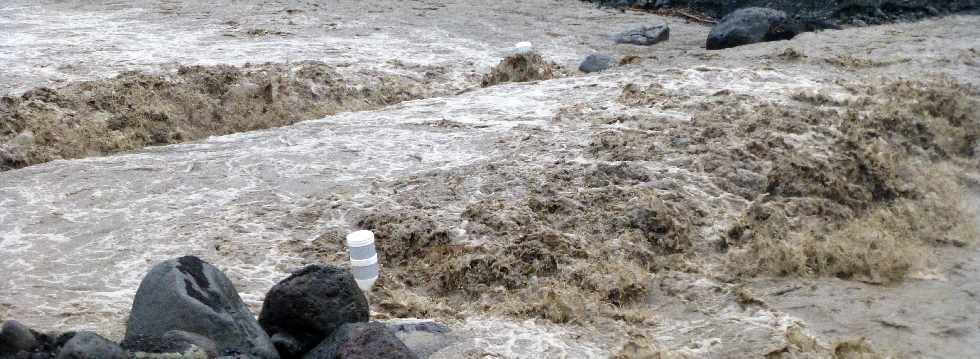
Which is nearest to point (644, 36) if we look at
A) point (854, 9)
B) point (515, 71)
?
point (515, 71)

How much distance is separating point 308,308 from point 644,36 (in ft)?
29.0

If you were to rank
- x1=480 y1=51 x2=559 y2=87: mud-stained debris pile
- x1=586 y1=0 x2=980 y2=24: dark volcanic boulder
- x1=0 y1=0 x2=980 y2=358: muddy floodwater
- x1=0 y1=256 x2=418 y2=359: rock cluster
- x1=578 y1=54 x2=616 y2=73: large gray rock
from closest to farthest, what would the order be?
x1=0 y1=256 x2=418 y2=359: rock cluster
x1=0 y1=0 x2=980 y2=358: muddy floodwater
x1=480 y1=51 x2=559 y2=87: mud-stained debris pile
x1=578 y1=54 x2=616 y2=73: large gray rock
x1=586 y1=0 x2=980 y2=24: dark volcanic boulder

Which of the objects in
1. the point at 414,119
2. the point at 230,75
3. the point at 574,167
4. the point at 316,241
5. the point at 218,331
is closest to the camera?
the point at 218,331

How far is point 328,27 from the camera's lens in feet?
37.6

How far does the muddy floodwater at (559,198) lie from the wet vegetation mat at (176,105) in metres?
0.18

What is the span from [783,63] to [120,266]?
6522 mm

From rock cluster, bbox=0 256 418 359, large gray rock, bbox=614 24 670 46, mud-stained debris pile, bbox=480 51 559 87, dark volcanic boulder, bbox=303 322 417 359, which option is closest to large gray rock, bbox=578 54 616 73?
mud-stained debris pile, bbox=480 51 559 87


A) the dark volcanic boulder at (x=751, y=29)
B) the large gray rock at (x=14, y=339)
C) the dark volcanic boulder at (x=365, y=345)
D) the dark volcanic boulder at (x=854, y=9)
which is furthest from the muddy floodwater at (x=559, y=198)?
the dark volcanic boulder at (x=854, y=9)

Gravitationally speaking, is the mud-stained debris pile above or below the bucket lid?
below

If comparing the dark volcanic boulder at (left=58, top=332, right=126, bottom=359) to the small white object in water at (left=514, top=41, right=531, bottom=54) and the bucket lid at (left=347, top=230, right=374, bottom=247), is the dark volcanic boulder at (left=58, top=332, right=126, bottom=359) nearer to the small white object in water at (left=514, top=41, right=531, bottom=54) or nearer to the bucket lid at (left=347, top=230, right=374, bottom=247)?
the bucket lid at (left=347, top=230, right=374, bottom=247)

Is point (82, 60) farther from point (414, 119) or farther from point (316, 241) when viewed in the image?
point (316, 241)

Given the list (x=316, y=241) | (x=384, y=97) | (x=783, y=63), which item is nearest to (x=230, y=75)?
(x=384, y=97)

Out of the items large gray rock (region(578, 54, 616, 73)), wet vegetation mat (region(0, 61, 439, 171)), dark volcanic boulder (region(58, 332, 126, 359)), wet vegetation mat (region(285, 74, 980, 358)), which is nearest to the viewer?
dark volcanic boulder (region(58, 332, 126, 359))

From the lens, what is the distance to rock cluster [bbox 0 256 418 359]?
124 inches
